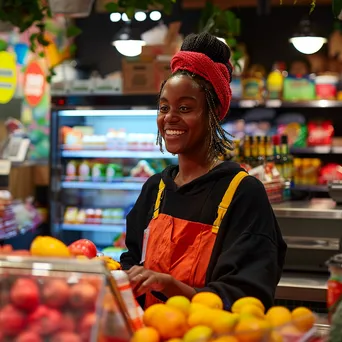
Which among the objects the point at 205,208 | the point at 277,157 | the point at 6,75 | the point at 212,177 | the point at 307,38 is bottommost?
the point at 205,208

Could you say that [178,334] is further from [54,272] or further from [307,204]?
[307,204]

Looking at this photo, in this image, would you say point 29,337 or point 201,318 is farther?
point 201,318

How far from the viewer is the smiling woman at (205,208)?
201cm

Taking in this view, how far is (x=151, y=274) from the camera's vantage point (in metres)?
1.81

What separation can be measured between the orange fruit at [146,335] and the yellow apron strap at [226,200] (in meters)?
0.64

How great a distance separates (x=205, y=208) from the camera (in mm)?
2125

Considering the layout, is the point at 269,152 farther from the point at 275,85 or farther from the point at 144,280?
the point at 144,280

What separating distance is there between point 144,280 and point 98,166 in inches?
224

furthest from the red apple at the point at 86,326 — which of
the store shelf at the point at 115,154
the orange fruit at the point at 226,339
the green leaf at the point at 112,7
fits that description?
the store shelf at the point at 115,154

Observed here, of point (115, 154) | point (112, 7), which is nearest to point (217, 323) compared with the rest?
point (112, 7)

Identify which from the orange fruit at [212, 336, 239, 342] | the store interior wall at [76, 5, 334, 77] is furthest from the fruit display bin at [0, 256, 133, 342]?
the store interior wall at [76, 5, 334, 77]

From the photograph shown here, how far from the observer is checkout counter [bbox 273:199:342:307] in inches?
159

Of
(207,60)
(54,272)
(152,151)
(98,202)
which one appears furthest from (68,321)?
(98,202)

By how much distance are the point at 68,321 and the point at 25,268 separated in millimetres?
174
